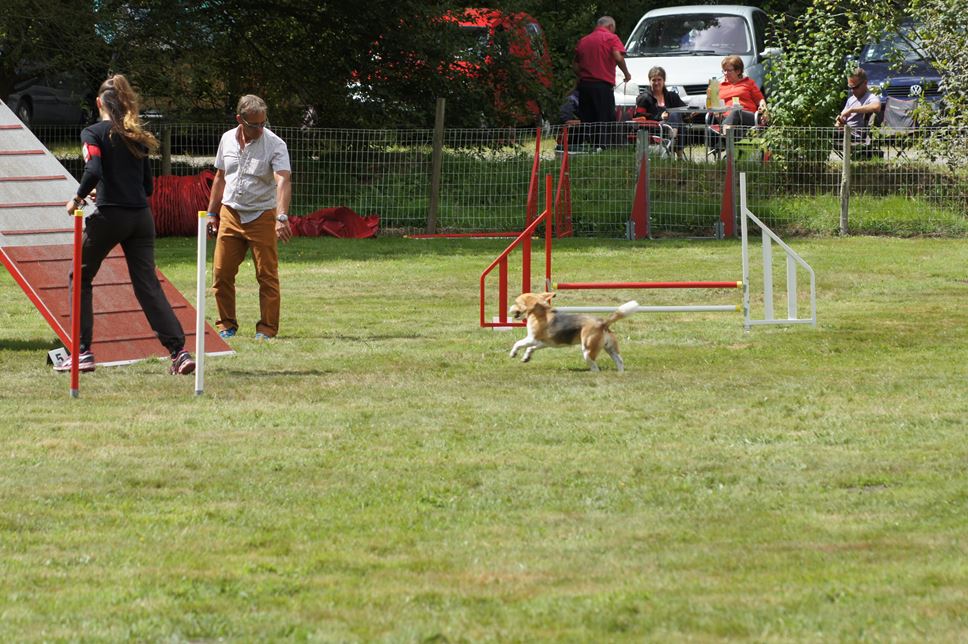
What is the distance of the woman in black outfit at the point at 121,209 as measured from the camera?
9008 mm

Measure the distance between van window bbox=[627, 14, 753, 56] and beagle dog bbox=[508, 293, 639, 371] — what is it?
507 inches

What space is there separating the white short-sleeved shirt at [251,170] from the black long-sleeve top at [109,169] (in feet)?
5.46

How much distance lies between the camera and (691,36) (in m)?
22.5

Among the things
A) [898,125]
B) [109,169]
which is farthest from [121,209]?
[898,125]

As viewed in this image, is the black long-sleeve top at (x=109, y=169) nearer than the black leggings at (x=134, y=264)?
Yes

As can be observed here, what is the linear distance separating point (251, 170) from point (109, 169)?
6.05 ft

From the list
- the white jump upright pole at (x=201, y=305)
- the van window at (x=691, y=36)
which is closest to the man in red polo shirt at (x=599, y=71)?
the van window at (x=691, y=36)

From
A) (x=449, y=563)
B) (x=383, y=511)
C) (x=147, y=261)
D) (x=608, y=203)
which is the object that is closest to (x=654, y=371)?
(x=147, y=261)

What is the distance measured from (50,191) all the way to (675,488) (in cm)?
587

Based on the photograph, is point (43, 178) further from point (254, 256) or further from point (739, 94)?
point (739, 94)

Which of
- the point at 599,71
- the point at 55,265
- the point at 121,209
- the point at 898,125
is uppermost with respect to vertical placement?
the point at 599,71

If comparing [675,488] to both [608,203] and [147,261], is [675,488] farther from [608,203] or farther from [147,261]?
[608,203]

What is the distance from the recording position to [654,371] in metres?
9.64

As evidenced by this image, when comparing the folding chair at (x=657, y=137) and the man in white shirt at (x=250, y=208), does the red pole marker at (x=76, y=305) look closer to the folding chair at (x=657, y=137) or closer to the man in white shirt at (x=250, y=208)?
the man in white shirt at (x=250, y=208)
